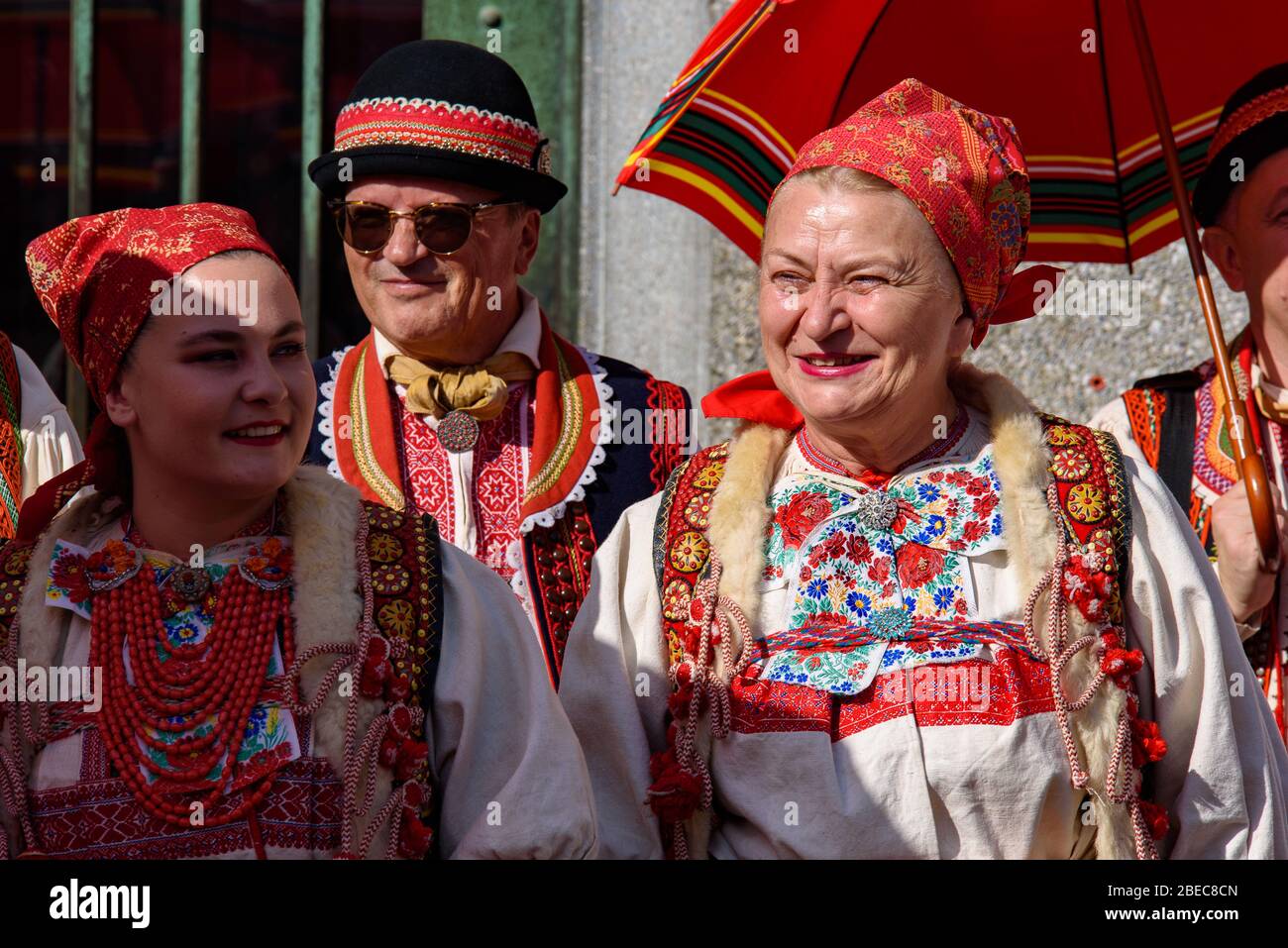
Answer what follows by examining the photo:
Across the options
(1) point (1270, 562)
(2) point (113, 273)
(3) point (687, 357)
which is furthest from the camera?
(3) point (687, 357)

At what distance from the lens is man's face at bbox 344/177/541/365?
12.7 feet

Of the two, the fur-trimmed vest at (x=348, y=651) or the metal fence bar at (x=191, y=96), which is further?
the metal fence bar at (x=191, y=96)

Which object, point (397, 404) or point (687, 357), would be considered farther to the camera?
point (687, 357)

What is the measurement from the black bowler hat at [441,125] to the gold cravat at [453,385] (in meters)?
0.36

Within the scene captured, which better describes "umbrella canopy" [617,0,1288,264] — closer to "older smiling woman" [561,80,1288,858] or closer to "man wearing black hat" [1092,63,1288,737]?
"man wearing black hat" [1092,63,1288,737]

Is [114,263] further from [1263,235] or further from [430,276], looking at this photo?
Result: [1263,235]

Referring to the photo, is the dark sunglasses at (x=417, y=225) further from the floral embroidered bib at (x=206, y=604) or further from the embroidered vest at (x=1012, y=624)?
the floral embroidered bib at (x=206, y=604)

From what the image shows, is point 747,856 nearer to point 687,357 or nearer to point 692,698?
point 692,698

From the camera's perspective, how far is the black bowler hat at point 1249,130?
12.3 feet

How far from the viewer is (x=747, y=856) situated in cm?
303

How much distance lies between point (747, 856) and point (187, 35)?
3.35m

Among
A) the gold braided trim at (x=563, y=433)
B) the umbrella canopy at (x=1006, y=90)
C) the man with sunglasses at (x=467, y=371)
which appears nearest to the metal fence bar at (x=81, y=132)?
the man with sunglasses at (x=467, y=371)

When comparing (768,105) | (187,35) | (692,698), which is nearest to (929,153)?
(768,105)

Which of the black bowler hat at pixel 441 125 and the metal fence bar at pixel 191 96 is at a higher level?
the metal fence bar at pixel 191 96
